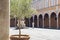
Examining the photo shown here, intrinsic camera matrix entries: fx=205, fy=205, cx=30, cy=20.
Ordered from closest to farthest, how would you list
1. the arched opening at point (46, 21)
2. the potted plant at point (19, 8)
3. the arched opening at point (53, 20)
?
the potted plant at point (19, 8), the arched opening at point (53, 20), the arched opening at point (46, 21)

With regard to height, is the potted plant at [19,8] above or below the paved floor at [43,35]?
above

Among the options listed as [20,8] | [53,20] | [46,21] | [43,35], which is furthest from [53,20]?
[20,8]

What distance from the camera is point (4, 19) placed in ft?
15.8

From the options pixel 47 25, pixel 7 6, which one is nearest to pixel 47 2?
pixel 47 25

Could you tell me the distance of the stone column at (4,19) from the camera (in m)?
4.77

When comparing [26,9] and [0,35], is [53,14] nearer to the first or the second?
[26,9]

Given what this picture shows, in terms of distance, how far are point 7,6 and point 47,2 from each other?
4903 centimetres

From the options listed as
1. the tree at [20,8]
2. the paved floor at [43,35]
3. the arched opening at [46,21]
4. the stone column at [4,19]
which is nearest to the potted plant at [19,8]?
the tree at [20,8]

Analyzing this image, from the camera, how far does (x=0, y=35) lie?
477 centimetres

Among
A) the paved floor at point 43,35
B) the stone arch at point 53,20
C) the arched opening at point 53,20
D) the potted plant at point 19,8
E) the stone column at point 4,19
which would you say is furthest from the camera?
the arched opening at point 53,20

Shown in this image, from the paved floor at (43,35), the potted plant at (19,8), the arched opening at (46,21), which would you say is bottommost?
the paved floor at (43,35)

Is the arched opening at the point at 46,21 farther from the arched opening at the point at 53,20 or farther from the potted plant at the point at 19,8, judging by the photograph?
the potted plant at the point at 19,8

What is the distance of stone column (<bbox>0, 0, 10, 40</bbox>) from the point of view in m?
4.77

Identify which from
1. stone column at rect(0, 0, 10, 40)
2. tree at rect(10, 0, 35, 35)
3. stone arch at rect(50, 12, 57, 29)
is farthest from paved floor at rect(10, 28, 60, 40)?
stone arch at rect(50, 12, 57, 29)
